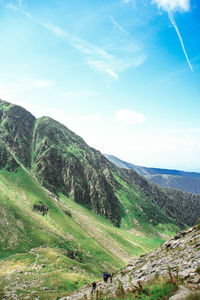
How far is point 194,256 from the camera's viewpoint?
1509 cm

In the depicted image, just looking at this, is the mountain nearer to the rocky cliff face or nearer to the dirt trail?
the dirt trail

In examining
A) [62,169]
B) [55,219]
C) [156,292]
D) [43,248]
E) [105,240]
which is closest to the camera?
[156,292]

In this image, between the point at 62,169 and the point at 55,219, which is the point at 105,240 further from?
the point at 62,169

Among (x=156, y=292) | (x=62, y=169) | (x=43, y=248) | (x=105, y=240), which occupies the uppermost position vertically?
(x=156, y=292)

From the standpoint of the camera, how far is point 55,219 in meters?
A: 85.7

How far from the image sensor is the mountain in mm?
41125

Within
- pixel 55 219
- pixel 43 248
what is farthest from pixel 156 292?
pixel 55 219

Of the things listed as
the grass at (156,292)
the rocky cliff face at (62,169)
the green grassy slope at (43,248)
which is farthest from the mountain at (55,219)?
the grass at (156,292)

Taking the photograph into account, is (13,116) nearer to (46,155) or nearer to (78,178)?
(46,155)

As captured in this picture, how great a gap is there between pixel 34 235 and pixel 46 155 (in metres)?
95.5

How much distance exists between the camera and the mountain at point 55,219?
41.1 meters

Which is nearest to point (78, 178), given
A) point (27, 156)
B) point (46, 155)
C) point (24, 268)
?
point (46, 155)

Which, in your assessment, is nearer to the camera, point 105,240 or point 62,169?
point 105,240

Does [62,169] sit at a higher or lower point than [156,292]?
lower
